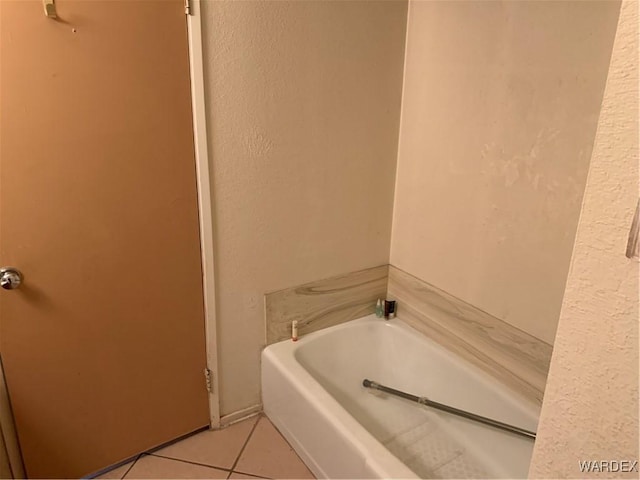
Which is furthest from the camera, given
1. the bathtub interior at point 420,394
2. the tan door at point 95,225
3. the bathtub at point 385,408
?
the bathtub interior at point 420,394

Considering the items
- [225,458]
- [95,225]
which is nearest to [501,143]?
[95,225]

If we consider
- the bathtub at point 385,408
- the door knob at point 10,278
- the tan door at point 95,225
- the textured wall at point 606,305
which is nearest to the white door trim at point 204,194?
the tan door at point 95,225

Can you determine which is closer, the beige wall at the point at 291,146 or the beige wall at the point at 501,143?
the beige wall at the point at 501,143

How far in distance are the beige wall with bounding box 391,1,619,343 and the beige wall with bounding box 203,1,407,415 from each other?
0.16 m

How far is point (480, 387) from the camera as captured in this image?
6.02 feet

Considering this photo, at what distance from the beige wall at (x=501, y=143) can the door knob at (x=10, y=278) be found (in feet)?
4.83

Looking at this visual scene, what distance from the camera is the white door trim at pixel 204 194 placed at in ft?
4.98

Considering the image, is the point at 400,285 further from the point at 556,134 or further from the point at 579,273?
the point at 579,273

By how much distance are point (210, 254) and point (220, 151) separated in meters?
0.38

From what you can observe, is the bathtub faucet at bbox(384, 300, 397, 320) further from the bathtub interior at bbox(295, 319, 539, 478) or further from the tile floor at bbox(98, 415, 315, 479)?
the tile floor at bbox(98, 415, 315, 479)

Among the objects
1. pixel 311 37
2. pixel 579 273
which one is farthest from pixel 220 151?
pixel 579 273

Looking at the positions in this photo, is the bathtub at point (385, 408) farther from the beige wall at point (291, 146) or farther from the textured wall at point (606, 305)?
the textured wall at point (606, 305)

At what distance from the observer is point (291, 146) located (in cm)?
180

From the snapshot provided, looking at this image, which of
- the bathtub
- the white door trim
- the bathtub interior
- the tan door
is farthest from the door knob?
the bathtub interior
